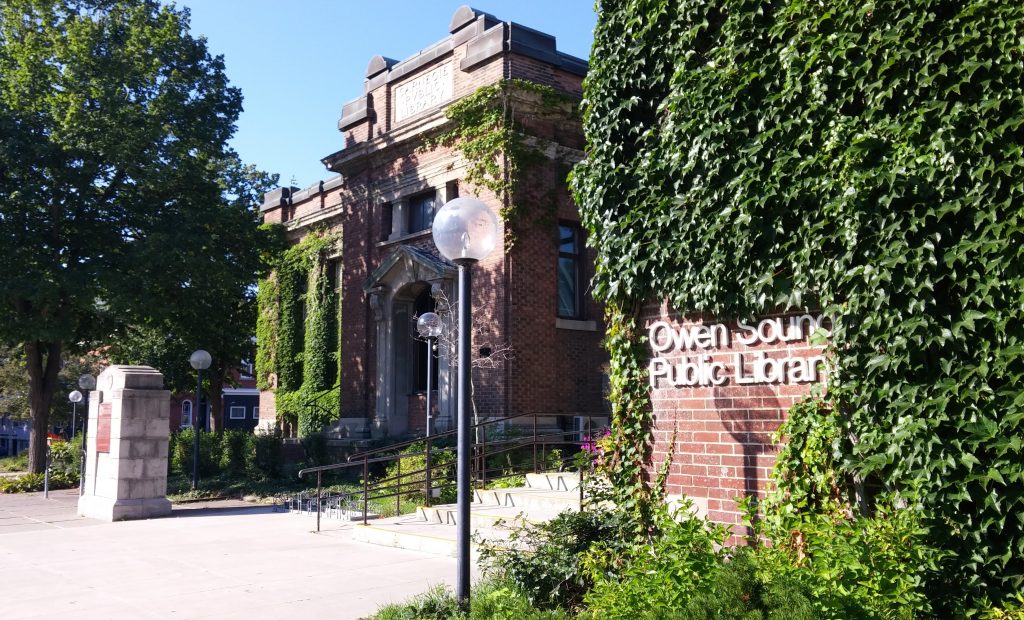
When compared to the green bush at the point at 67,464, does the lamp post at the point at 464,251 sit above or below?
above

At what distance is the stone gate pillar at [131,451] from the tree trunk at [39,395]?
896cm

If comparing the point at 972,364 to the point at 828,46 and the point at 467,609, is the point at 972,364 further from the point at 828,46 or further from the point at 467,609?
the point at 467,609

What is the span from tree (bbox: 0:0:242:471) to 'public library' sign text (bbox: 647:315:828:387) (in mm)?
16789

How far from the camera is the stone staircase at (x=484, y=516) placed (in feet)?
32.4

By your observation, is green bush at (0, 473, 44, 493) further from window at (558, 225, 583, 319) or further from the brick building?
window at (558, 225, 583, 319)

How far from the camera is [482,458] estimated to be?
13.6 metres

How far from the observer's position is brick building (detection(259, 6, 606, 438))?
690 inches

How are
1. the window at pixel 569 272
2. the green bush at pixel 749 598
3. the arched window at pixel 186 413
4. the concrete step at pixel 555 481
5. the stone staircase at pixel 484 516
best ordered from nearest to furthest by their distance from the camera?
the green bush at pixel 749 598
the stone staircase at pixel 484 516
the concrete step at pixel 555 481
the window at pixel 569 272
the arched window at pixel 186 413

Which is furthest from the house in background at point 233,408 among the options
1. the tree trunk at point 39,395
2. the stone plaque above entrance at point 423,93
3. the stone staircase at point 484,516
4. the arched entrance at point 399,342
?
the stone staircase at point 484,516

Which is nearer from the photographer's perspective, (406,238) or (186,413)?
(406,238)

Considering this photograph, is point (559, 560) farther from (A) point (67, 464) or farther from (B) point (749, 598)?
(A) point (67, 464)

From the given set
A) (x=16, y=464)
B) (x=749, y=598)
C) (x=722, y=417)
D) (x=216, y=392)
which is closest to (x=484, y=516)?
(x=722, y=417)

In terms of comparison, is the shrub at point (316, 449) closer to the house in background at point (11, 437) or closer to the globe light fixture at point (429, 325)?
the globe light fixture at point (429, 325)

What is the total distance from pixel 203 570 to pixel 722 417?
6.17 meters
